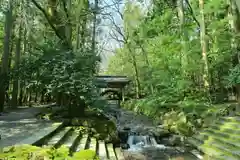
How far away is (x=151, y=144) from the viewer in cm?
1207

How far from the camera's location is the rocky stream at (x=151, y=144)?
980cm

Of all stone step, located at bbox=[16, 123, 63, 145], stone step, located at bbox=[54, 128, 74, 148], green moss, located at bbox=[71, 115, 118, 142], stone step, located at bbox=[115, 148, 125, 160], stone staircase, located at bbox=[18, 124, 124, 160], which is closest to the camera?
stone step, located at bbox=[16, 123, 63, 145]

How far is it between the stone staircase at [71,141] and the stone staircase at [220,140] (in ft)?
9.07

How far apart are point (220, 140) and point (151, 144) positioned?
3.32 metres

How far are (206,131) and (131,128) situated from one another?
14.1ft

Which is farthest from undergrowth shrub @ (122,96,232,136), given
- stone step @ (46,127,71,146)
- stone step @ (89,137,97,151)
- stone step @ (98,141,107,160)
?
stone step @ (46,127,71,146)

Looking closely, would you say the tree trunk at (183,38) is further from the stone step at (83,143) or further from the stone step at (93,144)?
the stone step at (83,143)

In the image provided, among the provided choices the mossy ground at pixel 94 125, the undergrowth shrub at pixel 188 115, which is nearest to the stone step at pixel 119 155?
the mossy ground at pixel 94 125

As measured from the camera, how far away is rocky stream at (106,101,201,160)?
980 cm

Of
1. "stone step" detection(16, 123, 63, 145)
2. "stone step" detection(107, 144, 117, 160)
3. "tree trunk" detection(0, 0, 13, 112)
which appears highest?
"tree trunk" detection(0, 0, 13, 112)

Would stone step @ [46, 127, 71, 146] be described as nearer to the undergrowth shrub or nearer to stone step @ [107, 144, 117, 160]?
stone step @ [107, 144, 117, 160]

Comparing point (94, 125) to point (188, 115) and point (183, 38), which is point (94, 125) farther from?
point (183, 38)

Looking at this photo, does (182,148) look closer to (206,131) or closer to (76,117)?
(206,131)

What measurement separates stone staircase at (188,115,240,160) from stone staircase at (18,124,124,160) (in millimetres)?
2764
